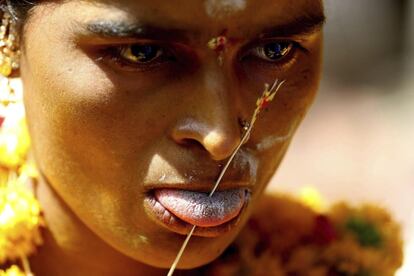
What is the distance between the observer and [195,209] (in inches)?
97.0

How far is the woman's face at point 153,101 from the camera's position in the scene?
7.76ft

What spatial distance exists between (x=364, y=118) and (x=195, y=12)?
6.95 metres

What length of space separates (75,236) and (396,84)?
24.9 ft

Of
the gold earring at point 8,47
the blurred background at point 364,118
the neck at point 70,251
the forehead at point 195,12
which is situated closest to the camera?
the forehead at point 195,12

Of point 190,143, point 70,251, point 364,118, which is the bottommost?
point 70,251

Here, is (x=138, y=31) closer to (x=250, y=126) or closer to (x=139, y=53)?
(x=139, y=53)

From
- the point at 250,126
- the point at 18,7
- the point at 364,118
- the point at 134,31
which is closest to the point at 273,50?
the point at 250,126

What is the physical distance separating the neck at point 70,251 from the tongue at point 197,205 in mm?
461

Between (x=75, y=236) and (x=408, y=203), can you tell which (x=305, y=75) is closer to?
(x=75, y=236)

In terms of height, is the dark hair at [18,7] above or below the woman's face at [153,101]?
above

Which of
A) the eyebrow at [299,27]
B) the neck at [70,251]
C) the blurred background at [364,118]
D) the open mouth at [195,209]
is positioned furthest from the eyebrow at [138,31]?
the blurred background at [364,118]

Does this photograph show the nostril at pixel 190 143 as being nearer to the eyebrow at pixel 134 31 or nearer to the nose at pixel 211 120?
the nose at pixel 211 120

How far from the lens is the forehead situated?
7.64 ft

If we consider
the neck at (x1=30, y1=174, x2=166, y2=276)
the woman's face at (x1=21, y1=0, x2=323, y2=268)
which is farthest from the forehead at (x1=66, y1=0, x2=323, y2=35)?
the neck at (x1=30, y1=174, x2=166, y2=276)
